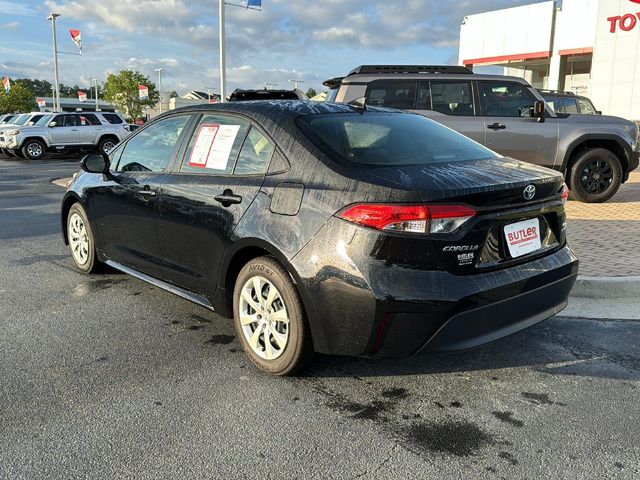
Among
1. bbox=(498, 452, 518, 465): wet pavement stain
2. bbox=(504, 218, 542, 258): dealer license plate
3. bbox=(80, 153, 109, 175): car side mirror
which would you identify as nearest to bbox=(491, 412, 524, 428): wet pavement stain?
bbox=(498, 452, 518, 465): wet pavement stain

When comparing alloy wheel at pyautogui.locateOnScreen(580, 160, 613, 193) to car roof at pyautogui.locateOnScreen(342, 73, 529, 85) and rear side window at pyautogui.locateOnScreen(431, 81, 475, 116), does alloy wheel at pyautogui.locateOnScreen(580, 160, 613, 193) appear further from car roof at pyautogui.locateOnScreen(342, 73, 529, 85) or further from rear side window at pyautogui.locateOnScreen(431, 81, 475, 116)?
rear side window at pyautogui.locateOnScreen(431, 81, 475, 116)

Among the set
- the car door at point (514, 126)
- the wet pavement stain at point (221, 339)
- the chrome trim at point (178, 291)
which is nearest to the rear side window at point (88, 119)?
the car door at point (514, 126)

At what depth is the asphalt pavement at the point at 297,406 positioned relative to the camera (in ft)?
8.19

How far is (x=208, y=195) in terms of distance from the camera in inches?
142

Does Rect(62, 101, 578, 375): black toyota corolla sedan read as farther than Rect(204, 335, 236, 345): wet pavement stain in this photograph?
No

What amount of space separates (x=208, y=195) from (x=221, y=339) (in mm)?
1036

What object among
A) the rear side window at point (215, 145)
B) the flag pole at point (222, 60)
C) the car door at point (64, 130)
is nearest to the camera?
the rear side window at point (215, 145)

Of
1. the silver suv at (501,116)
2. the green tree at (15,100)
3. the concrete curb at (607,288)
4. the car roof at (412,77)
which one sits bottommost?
the concrete curb at (607,288)

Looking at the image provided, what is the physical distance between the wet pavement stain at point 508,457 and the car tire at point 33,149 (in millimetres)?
23299

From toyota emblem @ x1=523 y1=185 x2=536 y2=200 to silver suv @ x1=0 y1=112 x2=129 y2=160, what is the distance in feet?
71.4

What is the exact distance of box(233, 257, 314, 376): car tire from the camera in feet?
10.1

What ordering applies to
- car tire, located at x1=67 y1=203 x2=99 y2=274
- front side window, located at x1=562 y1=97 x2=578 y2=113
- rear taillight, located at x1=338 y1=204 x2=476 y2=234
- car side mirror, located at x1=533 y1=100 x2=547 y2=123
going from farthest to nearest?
front side window, located at x1=562 y1=97 x2=578 y2=113 → car side mirror, located at x1=533 y1=100 x2=547 y2=123 → car tire, located at x1=67 y1=203 x2=99 y2=274 → rear taillight, located at x1=338 y1=204 x2=476 y2=234

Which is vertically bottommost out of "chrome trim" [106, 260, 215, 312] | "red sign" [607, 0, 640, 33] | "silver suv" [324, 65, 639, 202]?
"chrome trim" [106, 260, 215, 312]

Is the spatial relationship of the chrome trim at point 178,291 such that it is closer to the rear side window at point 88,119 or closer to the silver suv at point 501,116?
the silver suv at point 501,116
